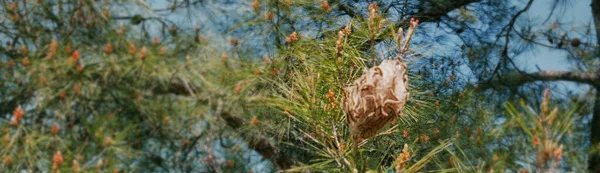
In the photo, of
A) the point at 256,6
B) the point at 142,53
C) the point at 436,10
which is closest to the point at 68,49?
the point at 142,53

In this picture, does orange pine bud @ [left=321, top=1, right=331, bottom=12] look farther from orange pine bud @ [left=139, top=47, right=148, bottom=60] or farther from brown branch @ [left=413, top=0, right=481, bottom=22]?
orange pine bud @ [left=139, top=47, right=148, bottom=60]

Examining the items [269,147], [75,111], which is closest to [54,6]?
[75,111]

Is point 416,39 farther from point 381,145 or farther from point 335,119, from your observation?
point 335,119

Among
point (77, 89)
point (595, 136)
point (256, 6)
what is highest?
point (256, 6)

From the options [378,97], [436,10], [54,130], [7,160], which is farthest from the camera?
[54,130]

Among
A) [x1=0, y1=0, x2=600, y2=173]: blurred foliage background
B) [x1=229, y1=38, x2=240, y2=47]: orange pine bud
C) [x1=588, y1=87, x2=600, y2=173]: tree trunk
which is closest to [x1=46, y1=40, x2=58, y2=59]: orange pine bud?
[x1=0, y1=0, x2=600, y2=173]: blurred foliage background

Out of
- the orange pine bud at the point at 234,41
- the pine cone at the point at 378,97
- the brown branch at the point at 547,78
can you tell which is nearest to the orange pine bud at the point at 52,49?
the orange pine bud at the point at 234,41

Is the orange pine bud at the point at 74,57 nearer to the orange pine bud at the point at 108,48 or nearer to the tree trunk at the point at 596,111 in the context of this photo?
the orange pine bud at the point at 108,48

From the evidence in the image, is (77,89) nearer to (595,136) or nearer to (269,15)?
(269,15)
